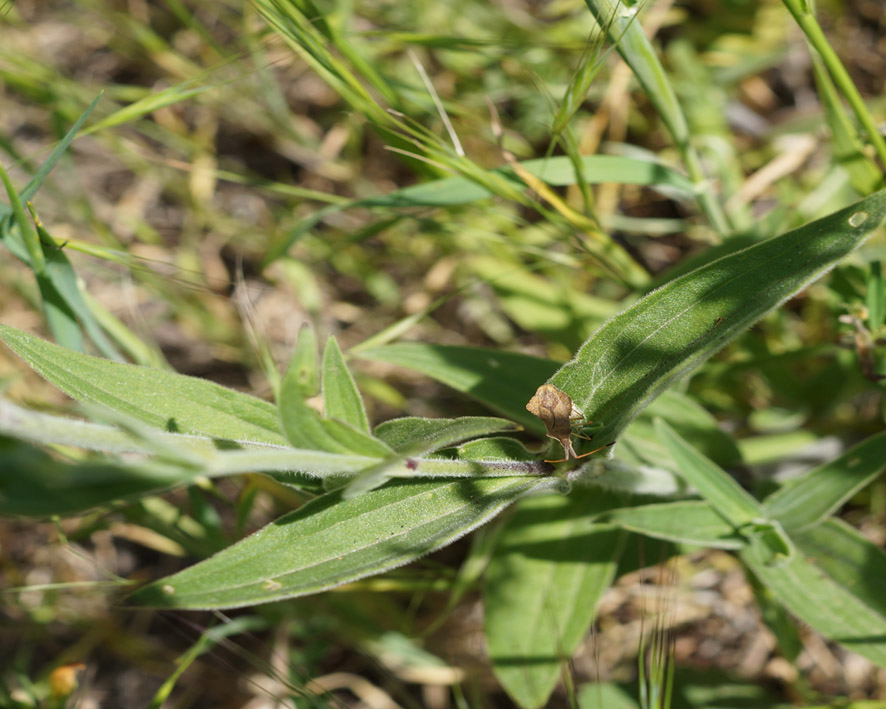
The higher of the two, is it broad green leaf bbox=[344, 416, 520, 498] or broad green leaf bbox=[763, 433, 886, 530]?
broad green leaf bbox=[344, 416, 520, 498]

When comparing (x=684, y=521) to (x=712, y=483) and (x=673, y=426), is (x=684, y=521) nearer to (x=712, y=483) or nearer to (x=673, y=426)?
(x=712, y=483)

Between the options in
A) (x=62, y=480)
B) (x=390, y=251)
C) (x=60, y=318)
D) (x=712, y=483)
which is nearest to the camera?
(x=62, y=480)

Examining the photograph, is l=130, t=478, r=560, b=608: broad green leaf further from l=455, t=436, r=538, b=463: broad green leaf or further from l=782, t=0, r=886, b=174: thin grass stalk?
l=782, t=0, r=886, b=174: thin grass stalk

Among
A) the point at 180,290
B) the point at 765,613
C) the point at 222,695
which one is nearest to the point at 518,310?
the point at 765,613

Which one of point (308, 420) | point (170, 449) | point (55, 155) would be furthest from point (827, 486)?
point (55, 155)

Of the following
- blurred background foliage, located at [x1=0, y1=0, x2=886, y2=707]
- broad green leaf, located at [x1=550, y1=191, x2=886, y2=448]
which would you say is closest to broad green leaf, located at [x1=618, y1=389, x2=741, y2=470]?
blurred background foliage, located at [x1=0, y1=0, x2=886, y2=707]

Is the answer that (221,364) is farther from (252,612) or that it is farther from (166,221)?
(252,612)

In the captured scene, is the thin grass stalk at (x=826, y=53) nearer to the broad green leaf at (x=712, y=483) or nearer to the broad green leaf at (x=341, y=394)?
the broad green leaf at (x=712, y=483)

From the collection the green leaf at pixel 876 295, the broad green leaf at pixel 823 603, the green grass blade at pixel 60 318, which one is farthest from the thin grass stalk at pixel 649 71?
the green grass blade at pixel 60 318
